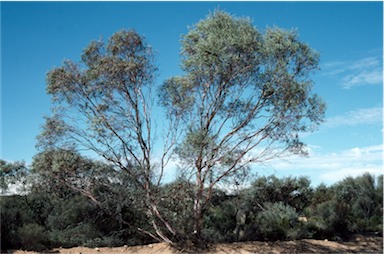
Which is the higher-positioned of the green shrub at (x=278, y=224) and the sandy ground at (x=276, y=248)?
the green shrub at (x=278, y=224)

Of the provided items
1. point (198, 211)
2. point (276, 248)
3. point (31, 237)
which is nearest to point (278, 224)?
point (276, 248)

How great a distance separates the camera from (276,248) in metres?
14.2

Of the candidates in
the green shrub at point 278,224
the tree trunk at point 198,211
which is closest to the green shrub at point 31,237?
the tree trunk at point 198,211

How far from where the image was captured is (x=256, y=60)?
44.3 feet

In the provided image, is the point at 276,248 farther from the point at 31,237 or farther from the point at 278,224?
the point at 31,237

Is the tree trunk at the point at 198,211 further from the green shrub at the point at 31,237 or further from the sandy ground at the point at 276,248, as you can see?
the green shrub at the point at 31,237

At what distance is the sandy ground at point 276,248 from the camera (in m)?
13.3

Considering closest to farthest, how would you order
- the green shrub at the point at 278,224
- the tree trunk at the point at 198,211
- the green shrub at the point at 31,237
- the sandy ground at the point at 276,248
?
the green shrub at the point at 31,237 → the sandy ground at the point at 276,248 → the tree trunk at the point at 198,211 → the green shrub at the point at 278,224

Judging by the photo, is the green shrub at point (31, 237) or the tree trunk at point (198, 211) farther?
the tree trunk at point (198, 211)

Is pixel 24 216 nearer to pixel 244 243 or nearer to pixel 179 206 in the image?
pixel 179 206

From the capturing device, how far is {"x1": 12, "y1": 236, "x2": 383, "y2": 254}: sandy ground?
1329cm

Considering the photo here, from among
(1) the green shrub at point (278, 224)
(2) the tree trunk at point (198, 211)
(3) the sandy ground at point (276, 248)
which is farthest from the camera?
(1) the green shrub at point (278, 224)

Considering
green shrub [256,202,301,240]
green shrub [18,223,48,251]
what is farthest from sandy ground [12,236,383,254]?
green shrub [256,202,301,240]

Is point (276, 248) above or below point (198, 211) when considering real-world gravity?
below
